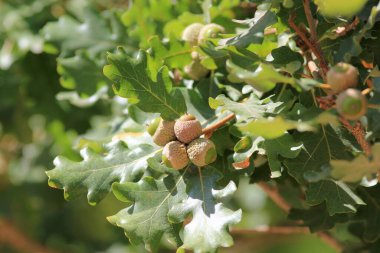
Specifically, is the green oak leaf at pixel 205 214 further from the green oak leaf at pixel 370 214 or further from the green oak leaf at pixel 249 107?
the green oak leaf at pixel 370 214

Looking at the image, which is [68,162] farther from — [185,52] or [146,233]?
[185,52]

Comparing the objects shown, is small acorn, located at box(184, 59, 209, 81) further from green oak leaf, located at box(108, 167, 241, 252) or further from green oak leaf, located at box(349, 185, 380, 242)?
green oak leaf, located at box(349, 185, 380, 242)

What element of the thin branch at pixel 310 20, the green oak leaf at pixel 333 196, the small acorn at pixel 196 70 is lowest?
the green oak leaf at pixel 333 196

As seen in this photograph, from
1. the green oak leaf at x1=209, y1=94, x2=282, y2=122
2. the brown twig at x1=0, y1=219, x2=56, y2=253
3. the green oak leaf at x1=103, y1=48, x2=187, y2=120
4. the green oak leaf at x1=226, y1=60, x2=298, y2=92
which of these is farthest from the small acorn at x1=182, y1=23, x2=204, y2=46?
the brown twig at x1=0, y1=219, x2=56, y2=253

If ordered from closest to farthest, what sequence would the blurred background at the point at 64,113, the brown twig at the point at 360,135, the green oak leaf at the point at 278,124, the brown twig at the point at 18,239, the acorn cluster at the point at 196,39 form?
1. the green oak leaf at the point at 278,124
2. the brown twig at the point at 360,135
3. the acorn cluster at the point at 196,39
4. the blurred background at the point at 64,113
5. the brown twig at the point at 18,239

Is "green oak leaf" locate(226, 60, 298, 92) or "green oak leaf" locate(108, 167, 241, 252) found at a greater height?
"green oak leaf" locate(226, 60, 298, 92)

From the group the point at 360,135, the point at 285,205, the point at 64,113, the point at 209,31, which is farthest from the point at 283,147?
the point at 64,113

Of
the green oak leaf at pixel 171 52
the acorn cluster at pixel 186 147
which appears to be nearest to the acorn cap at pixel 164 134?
the acorn cluster at pixel 186 147

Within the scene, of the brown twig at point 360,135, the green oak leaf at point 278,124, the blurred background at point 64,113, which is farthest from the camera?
the blurred background at point 64,113
